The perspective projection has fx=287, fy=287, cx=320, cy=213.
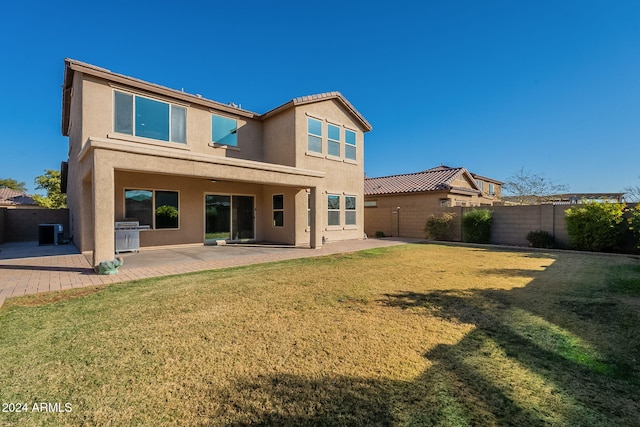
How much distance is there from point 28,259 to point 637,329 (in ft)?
52.6

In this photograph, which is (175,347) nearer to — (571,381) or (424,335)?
(424,335)

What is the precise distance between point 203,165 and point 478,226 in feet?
49.6

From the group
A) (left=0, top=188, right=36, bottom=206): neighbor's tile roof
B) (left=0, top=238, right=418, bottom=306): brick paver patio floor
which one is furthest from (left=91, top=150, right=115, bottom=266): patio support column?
(left=0, top=188, right=36, bottom=206): neighbor's tile roof

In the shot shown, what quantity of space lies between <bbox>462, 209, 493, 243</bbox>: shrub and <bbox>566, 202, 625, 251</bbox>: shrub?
3621 millimetres

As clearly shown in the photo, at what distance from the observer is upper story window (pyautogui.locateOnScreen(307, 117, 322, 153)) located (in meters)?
15.6

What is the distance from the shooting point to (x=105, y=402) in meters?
2.63

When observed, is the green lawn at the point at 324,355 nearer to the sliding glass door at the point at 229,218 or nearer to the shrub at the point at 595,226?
the sliding glass door at the point at 229,218

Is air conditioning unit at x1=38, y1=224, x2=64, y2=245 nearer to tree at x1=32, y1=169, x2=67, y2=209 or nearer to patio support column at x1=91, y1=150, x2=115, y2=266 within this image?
patio support column at x1=91, y1=150, x2=115, y2=266

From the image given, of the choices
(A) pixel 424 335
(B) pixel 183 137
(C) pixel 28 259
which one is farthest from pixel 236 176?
(A) pixel 424 335

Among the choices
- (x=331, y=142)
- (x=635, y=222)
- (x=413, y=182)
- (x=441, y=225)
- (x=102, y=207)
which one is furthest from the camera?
(x=413, y=182)

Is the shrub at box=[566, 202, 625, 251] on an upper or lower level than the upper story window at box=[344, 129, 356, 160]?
lower

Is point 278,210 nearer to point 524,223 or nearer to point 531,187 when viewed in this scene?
point 524,223

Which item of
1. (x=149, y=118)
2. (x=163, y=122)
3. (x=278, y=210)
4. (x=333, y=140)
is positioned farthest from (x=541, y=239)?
(x=149, y=118)

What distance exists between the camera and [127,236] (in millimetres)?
A: 11555
